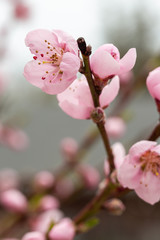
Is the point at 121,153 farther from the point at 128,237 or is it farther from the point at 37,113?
the point at 37,113

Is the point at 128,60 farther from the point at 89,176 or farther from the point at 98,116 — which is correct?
the point at 89,176

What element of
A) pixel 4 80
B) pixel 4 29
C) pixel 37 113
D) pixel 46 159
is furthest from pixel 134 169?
pixel 37 113

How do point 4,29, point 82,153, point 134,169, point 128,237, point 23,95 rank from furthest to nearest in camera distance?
1. point 23,95
2. point 128,237
3. point 4,29
4. point 82,153
5. point 134,169

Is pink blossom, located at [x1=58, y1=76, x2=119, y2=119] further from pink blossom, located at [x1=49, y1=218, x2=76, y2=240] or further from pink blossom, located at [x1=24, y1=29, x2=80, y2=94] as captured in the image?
pink blossom, located at [x1=49, y1=218, x2=76, y2=240]

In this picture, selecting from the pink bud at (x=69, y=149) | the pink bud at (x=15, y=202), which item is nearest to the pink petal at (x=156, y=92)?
the pink bud at (x=15, y=202)

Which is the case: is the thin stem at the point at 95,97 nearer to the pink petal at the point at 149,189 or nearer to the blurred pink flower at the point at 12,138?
the pink petal at the point at 149,189

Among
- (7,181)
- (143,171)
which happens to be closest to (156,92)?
(143,171)

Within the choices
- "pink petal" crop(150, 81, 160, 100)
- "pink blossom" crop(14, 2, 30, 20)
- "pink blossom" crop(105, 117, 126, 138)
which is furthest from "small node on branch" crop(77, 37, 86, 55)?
"pink blossom" crop(14, 2, 30, 20)
